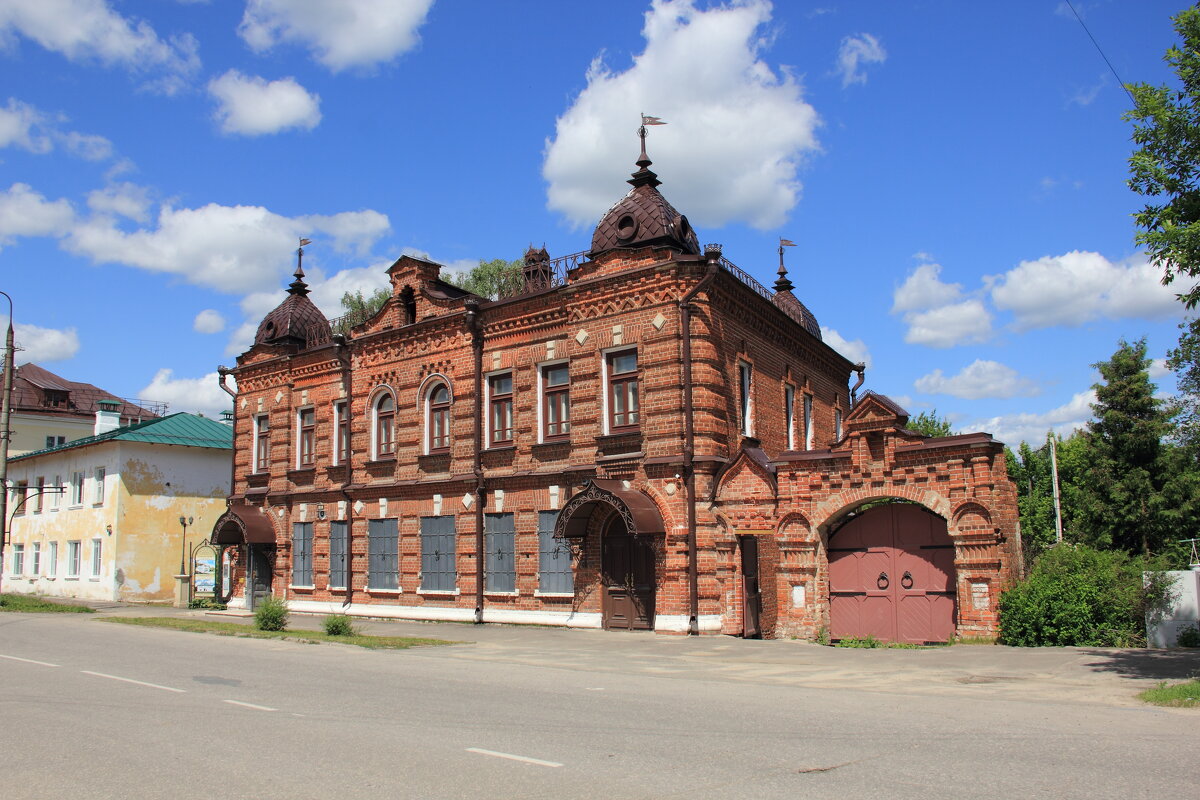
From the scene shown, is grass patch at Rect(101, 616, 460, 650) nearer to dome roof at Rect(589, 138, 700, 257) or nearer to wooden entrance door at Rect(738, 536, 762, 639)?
wooden entrance door at Rect(738, 536, 762, 639)

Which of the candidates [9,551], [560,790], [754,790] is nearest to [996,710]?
[754,790]

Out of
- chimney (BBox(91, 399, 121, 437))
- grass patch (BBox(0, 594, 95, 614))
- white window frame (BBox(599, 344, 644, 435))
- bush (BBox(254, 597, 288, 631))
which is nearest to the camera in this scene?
bush (BBox(254, 597, 288, 631))

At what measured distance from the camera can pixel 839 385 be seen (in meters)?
30.1

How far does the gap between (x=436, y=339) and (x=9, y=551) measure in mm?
30542

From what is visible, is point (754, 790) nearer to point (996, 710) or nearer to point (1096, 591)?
point (996, 710)

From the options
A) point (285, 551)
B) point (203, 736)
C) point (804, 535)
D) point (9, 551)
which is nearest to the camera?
point (203, 736)

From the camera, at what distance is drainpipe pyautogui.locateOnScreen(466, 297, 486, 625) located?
23750 millimetres

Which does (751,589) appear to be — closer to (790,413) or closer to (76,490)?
(790,413)

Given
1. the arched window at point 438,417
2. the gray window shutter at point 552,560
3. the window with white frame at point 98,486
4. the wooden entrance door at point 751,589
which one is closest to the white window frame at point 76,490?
the window with white frame at point 98,486

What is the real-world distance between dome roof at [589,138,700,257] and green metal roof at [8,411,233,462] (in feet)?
76.4

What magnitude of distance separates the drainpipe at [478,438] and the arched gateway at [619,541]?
119 inches

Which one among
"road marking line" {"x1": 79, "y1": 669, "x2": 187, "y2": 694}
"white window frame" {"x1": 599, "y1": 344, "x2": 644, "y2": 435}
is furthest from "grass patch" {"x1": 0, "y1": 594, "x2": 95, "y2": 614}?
"white window frame" {"x1": 599, "y1": 344, "x2": 644, "y2": 435}

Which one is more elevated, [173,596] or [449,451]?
[449,451]

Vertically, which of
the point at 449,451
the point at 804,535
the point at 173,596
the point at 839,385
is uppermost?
the point at 839,385
